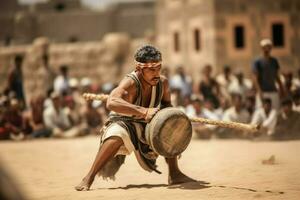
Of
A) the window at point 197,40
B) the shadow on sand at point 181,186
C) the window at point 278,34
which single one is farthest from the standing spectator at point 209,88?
the window at point 197,40

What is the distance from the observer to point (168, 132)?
605 cm

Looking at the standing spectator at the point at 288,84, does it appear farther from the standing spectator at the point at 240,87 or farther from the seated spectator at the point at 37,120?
the seated spectator at the point at 37,120

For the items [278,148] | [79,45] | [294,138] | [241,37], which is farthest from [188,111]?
[79,45]

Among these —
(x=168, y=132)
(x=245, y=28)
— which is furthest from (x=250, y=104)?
(x=245, y=28)

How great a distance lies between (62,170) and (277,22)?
628 inches

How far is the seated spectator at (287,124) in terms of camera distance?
1175 cm

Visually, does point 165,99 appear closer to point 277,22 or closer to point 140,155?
point 140,155

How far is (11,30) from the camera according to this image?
3847 cm

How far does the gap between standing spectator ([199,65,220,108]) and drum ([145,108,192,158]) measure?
8142 mm

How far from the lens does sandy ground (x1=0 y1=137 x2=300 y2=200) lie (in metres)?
6.01

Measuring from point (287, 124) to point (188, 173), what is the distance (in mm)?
4687

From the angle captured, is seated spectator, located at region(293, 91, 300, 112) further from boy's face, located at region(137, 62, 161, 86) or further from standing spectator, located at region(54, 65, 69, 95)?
boy's face, located at region(137, 62, 161, 86)

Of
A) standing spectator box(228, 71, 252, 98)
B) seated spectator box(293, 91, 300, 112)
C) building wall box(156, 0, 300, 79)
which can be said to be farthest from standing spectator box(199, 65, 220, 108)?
building wall box(156, 0, 300, 79)

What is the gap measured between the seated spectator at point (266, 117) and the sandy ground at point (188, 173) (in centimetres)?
56
